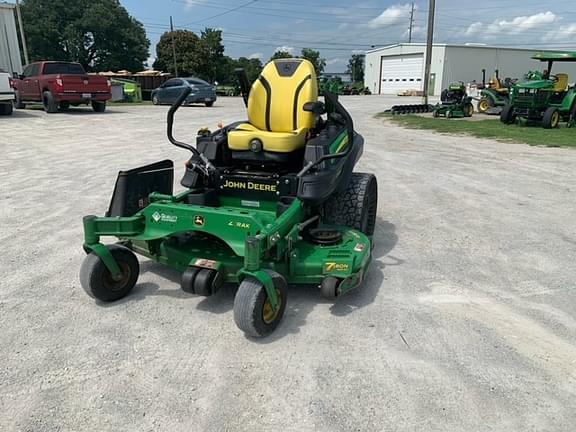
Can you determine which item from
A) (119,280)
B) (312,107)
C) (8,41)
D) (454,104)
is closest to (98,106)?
(8,41)

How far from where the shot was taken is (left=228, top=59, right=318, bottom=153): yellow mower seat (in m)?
4.09

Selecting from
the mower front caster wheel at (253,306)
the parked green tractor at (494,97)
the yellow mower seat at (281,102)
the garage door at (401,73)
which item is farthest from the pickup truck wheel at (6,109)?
the garage door at (401,73)

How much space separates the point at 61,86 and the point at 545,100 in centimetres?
1613

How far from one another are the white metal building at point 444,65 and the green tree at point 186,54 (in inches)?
936

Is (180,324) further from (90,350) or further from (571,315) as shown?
(571,315)

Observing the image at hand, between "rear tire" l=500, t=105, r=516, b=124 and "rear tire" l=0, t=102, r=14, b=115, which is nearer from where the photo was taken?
"rear tire" l=500, t=105, r=516, b=124

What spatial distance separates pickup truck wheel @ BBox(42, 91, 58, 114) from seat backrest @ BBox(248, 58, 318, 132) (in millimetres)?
15301

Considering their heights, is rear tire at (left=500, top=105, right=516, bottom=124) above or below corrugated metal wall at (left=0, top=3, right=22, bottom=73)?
below

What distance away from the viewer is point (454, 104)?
755 inches

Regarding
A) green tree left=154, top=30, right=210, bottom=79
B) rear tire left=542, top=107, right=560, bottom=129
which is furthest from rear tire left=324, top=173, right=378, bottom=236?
green tree left=154, top=30, right=210, bottom=79

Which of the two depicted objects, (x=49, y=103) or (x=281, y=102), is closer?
(x=281, y=102)

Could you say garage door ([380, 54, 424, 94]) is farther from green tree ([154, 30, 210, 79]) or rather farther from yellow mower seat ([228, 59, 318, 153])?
yellow mower seat ([228, 59, 318, 153])

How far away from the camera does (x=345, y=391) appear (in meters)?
2.51

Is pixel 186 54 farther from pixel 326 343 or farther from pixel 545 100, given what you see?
pixel 326 343
